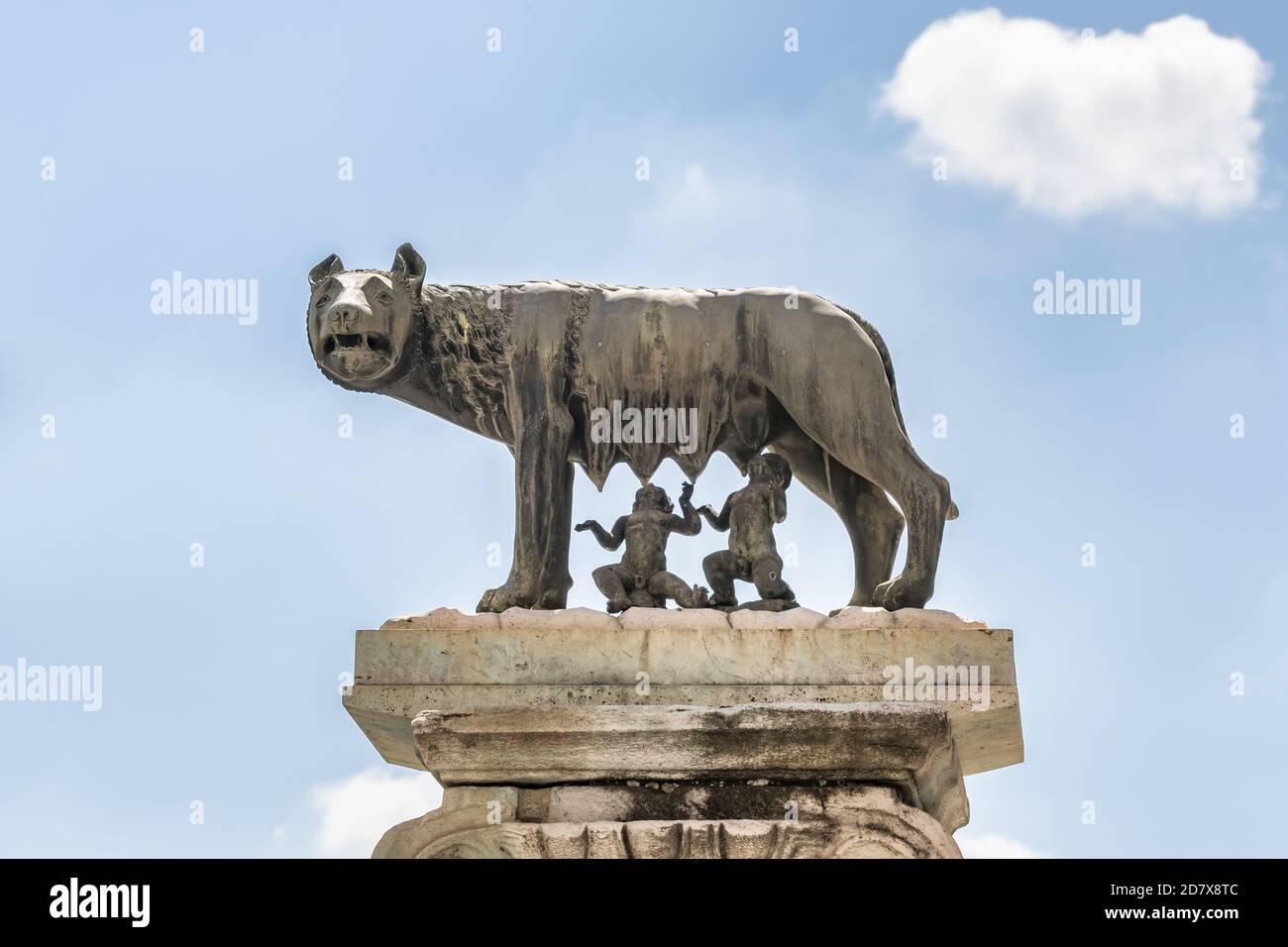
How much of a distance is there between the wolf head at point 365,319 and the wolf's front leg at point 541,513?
74 cm

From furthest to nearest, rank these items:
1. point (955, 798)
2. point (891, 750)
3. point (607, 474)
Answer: point (607, 474) → point (955, 798) → point (891, 750)

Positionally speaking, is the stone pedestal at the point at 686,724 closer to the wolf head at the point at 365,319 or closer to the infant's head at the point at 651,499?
the infant's head at the point at 651,499

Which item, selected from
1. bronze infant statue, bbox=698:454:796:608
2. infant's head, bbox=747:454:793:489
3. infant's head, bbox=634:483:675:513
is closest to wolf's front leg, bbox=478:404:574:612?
infant's head, bbox=634:483:675:513

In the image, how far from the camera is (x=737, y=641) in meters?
9.62

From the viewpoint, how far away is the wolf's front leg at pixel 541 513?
10.1 m

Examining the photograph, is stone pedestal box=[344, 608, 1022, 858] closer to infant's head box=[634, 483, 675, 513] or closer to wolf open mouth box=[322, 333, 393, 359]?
infant's head box=[634, 483, 675, 513]

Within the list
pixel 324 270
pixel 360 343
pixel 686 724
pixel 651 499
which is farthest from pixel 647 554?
pixel 324 270

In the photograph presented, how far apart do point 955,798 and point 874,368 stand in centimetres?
212

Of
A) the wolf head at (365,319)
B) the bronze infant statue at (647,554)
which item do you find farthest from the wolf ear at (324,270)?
the bronze infant statue at (647,554)

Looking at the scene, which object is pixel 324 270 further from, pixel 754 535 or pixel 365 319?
pixel 754 535

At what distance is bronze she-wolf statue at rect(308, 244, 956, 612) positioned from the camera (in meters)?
10.4

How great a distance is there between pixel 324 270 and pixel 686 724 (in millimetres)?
3109
